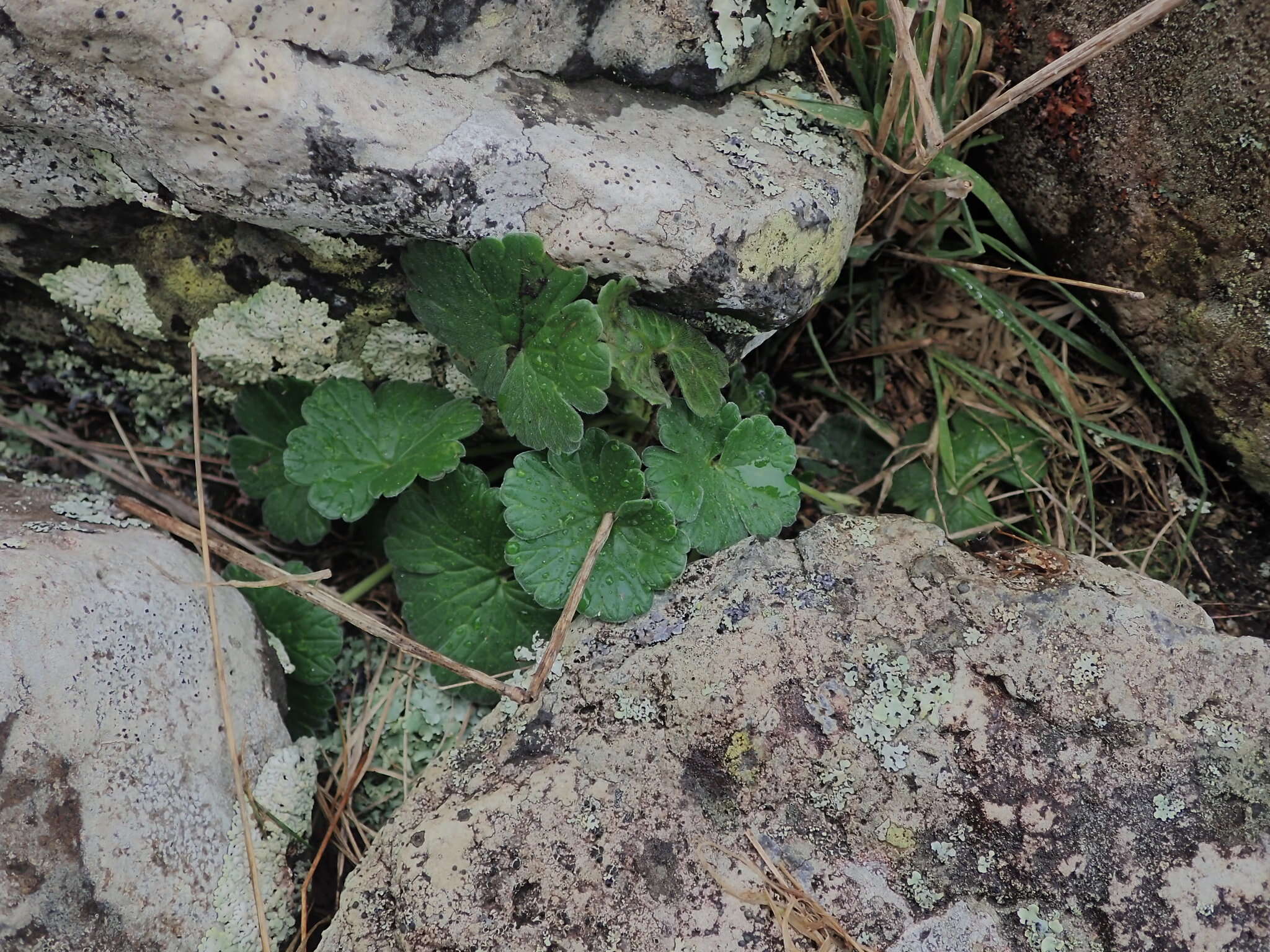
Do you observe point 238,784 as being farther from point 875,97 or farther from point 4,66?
point 875,97

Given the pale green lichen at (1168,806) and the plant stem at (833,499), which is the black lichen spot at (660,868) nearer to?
the pale green lichen at (1168,806)

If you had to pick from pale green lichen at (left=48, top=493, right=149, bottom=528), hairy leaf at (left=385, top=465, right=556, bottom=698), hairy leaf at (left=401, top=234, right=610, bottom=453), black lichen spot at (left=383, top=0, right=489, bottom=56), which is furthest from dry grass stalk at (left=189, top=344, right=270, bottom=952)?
black lichen spot at (left=383, top=0, right=489, bottom=56)

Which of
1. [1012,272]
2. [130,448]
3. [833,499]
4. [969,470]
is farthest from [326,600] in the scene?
[1012,272]

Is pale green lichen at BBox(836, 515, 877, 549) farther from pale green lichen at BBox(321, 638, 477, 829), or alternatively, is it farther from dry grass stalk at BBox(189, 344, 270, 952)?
dry grass stalk at BBox(189, 344, 270, 952)

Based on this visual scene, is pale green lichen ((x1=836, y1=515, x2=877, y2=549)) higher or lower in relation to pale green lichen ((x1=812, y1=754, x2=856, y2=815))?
higher

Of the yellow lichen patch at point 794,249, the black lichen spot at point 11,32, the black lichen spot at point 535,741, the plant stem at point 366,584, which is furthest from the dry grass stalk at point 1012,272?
the black lichen spot at point 11,32

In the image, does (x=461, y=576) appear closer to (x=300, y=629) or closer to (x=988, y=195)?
(x=300, y=629)

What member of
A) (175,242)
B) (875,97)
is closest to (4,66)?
(175,242)
